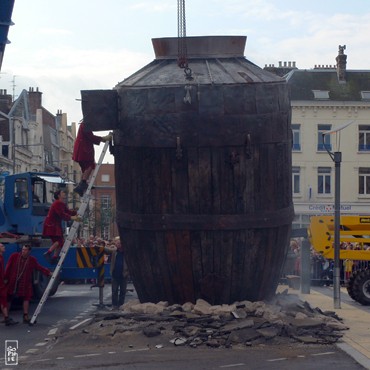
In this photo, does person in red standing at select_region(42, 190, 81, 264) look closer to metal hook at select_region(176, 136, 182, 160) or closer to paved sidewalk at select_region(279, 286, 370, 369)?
metal hook at select_region(176, 136, 182, 160)

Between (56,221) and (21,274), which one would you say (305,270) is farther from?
(21,274)

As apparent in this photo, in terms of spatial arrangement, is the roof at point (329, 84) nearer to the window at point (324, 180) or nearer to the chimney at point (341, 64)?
the chimney at point (341, 64)

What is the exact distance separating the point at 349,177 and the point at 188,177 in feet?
143

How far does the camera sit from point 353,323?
16703 millimetres

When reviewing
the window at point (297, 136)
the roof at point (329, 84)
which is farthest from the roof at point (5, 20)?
the roof at point (329, 84)

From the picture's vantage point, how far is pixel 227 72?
50.2ft

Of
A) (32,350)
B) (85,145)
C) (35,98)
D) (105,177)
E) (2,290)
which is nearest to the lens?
(32,350)

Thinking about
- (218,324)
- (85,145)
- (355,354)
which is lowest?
(355,354)

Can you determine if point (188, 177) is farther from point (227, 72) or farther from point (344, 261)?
point (344, 261)

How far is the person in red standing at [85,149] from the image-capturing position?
51.8ft

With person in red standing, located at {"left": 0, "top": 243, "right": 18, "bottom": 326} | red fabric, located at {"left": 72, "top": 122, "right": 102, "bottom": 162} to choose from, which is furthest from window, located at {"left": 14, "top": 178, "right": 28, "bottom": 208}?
red fabric, located at {"left": 72, "top": 122, "right": 102, "bottom": 162}

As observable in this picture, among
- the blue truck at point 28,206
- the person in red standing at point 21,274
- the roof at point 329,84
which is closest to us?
the person in red standing at point 21,274

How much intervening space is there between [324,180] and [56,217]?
40.9 m

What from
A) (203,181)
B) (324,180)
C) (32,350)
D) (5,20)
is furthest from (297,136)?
(5,20)
